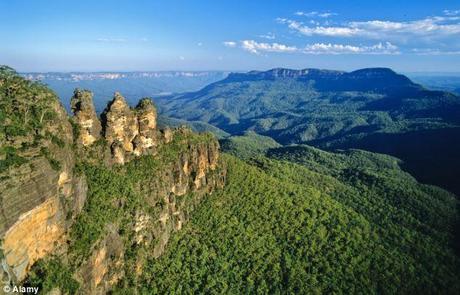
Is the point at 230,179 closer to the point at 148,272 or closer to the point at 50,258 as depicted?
the point at 148,272

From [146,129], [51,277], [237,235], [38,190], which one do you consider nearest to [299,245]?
[237,235]

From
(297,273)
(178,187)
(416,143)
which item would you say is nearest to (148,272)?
(178,187)

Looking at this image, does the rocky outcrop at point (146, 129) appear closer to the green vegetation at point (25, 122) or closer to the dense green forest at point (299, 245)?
the dense green forest at point (299, 245)

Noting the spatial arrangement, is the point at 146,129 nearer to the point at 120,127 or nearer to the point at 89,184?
the point at 120,127

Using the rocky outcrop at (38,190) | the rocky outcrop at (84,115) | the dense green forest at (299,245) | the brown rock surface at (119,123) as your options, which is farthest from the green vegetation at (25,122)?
the dense green forest at (299,245)

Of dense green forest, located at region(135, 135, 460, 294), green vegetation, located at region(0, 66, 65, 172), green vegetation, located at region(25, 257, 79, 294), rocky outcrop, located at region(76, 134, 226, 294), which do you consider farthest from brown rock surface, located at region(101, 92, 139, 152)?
green vegetation, located at region(25, 257, 79, 294)
